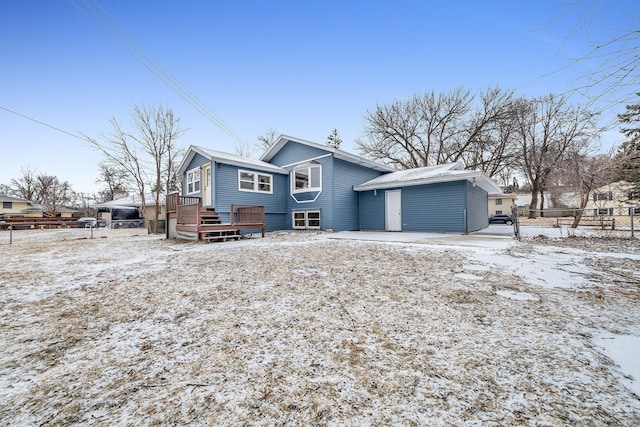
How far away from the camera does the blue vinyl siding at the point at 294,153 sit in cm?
1179

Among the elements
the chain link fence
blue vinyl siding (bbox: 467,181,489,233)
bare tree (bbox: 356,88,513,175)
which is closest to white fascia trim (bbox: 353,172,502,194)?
blue vinyl siding (bbox: 467,181,489,233)

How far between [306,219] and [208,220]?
15.0ft

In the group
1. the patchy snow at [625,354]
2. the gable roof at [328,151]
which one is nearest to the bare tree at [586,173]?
the gable roof at [328,151]

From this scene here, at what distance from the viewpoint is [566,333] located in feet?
6.32

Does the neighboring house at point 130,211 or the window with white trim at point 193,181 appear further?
the neighboring house at point 130,211

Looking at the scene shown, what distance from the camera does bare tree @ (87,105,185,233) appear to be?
13477 millimetres

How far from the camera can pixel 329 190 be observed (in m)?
11.3

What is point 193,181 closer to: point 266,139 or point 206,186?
point 206,186

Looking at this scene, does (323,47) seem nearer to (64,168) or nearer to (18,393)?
(18,393)

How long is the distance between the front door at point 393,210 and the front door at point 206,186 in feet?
26.8

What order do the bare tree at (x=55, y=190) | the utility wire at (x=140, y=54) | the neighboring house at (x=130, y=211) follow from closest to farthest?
the utility wire at (x=140, y=54) → the neighboring house at (x=130, y=211) → the bare tree at (x=55, y=190)

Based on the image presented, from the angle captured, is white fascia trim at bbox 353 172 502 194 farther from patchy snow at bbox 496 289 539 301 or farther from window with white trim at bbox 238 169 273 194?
patchy snow at bbox 496 289 539 301

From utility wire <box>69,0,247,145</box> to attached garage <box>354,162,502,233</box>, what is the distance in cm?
1072

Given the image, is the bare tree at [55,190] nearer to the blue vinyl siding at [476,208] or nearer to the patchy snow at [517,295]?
the blue vinyl siding at [476,208]
